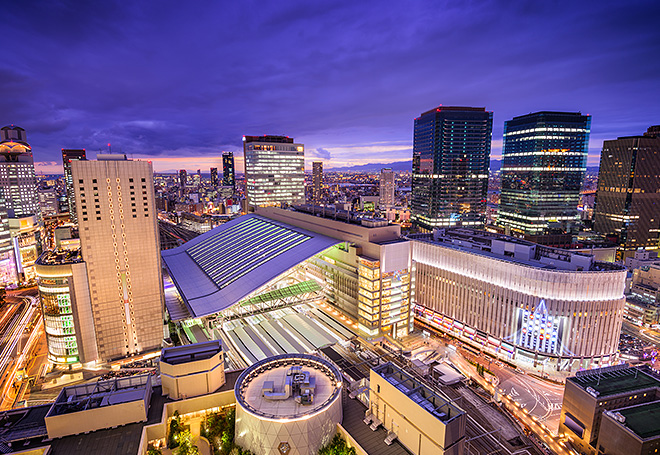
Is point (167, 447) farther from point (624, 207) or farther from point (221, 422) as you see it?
point (624, 207)

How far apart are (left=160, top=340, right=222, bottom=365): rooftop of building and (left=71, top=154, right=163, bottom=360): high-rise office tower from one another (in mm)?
26910

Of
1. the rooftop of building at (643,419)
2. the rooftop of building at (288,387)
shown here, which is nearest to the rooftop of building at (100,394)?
the rooftop of building at (288,387)

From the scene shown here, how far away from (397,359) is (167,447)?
36.8m

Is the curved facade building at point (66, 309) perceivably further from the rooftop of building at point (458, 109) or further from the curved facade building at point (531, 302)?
the rooftop of building at point (458, 109)

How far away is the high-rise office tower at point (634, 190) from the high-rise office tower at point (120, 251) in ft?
519

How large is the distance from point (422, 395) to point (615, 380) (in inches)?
1504

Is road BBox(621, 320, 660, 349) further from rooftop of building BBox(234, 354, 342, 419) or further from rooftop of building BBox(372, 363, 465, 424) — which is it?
rooftop of building BBox(234, 354, 342, 419)

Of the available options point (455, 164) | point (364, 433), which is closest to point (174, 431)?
point (364, 433)

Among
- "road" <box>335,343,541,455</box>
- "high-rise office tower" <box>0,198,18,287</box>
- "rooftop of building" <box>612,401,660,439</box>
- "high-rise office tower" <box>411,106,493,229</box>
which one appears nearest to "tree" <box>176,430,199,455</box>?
"road" <box>335,343,541,455</box>

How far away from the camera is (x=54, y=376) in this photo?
5594 centimetres

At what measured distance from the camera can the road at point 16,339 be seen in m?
55.5

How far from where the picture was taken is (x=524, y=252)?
219 ft

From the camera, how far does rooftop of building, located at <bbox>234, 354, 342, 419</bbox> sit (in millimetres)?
30375

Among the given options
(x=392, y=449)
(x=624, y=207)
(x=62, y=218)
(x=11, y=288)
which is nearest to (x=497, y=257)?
(x=392, y=449)
